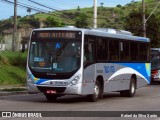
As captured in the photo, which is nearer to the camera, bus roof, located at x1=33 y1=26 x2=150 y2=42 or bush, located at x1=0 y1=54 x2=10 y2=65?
bus roof, located at x1=33 y1=26 x2=150 y2=42

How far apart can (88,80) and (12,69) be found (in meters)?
19.0

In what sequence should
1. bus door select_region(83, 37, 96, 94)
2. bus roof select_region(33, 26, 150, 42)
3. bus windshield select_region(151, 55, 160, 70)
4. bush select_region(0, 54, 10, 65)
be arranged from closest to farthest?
1. bus door select_region(83, 37, 96, 94)
2. bus roof select_region(33, 26, 150, 42)
3. bus windshield select_region(151, 55, 160, 70)
4. bush select_region(0, 54, 10, 65)

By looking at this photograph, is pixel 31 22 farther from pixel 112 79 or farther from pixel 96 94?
pixel 96 94

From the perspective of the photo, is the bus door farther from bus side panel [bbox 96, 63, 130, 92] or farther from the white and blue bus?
bus side panel [bbox 96, 63, 130, 92]

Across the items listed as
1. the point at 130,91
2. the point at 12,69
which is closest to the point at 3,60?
the point at 12,69

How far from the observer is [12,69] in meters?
37.6

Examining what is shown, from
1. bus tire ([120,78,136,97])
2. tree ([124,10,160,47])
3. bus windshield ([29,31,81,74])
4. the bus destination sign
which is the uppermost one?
tree ([124,10,160,47])

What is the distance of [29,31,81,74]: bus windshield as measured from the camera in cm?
1902

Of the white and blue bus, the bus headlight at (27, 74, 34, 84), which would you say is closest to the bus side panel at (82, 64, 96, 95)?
the white and blue bus

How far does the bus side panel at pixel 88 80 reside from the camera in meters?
19.1

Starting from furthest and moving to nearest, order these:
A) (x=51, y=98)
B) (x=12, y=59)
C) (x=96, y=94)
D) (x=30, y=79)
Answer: (x=12, y=59) < (x=51, y=98) < (x=96, y=94) < (x=30, y=79)

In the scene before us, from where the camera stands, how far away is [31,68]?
19.5 meters

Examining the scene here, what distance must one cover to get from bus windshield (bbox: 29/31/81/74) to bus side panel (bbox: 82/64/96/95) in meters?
0.56

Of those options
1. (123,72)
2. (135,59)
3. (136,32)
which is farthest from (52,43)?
(136,32)
